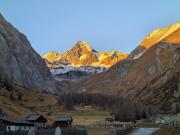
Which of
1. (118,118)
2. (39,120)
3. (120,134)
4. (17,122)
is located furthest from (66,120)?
(118,118)

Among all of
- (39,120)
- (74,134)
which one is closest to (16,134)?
(74,134)

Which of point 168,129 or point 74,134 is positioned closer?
point 74,134

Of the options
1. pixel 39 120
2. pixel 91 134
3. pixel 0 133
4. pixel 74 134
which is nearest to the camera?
pixel 0 133

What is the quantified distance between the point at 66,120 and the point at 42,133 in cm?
6988

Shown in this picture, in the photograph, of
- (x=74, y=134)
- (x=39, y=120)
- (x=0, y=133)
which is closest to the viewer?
(x=0, y=133)

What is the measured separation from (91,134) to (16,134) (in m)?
43.4

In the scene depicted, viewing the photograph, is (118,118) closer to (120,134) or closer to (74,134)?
(120,134)

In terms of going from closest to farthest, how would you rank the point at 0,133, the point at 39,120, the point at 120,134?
the point at 0,133, the point at 120,134, the point at 39,120

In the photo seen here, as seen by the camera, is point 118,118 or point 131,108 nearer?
point 118,118

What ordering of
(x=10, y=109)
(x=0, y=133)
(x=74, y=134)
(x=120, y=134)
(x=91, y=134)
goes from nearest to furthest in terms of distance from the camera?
(x=0, y=133) < (x=74, y=134) < (x=120, y=134) < (x=91, y=134) < (x=10, y=109)

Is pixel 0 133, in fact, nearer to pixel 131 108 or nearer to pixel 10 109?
pixel 10 109

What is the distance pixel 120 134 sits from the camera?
84750mm

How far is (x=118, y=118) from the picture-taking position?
17750 cm

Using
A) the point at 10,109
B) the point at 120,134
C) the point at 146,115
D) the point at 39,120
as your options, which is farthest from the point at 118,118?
the point at 120,134
